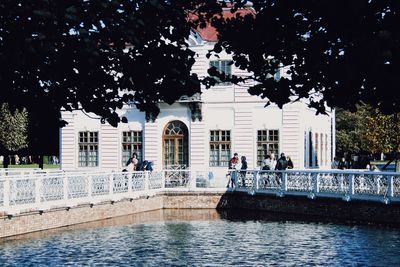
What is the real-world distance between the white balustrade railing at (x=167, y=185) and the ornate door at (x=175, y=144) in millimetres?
3833

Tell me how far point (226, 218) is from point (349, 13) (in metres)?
20.1

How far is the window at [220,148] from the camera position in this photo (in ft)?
127

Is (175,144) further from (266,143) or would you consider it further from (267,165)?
(267,165)

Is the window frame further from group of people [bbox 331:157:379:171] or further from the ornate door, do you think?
group of people [bbox 331:157:379:171]

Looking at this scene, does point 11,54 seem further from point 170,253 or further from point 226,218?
point 226,218

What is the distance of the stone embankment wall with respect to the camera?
2365 centimetres

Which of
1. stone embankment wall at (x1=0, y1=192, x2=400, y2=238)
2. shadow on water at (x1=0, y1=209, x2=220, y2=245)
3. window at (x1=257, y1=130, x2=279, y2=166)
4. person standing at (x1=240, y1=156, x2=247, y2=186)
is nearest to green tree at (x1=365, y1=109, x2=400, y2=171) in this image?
window at (x1=257, y1=130, x2=279, y2=166)

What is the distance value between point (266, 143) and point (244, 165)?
3.40 metres

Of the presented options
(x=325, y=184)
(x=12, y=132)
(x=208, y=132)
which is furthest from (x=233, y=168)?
(x=12, y=132)

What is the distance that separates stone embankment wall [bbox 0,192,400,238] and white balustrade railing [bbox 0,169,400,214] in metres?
0.24

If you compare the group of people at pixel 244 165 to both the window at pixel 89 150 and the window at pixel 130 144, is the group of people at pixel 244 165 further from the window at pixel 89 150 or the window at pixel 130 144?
the window at pixel 89 150

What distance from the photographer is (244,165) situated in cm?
3525

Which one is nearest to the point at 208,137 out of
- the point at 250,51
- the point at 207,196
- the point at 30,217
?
the point at 207,196

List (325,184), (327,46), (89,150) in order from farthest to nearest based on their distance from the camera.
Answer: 1. (89,150)
2. (325,184)
3. (327,46)
